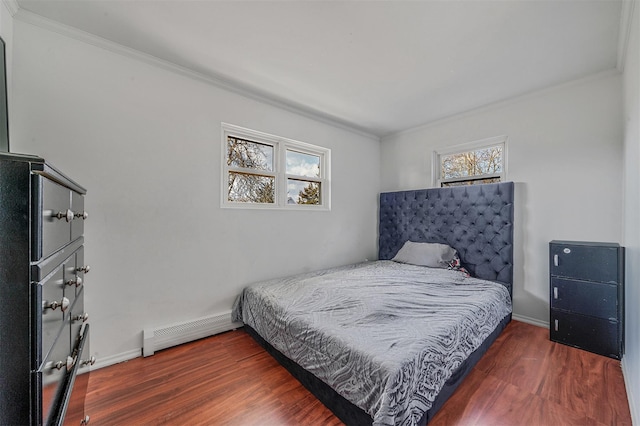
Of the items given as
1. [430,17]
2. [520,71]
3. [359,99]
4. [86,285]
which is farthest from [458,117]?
[86,285]

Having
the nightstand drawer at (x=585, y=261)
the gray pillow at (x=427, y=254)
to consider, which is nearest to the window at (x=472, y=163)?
the gray pillow at (x=427, y=254)

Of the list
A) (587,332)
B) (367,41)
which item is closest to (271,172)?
(367,41)

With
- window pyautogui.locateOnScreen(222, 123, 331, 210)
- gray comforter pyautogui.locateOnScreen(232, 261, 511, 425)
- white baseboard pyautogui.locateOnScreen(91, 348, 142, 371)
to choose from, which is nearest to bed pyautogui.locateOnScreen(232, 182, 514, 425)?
gray comforter pyautogui.locateOnScreen(232, 261, 511, 425)

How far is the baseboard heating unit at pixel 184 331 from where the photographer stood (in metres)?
2.06

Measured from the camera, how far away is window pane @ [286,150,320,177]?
124 inches

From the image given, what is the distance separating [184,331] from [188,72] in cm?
228

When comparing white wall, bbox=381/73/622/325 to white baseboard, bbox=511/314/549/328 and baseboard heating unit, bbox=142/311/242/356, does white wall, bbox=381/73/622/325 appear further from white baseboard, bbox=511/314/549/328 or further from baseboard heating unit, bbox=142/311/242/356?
baseboard heating unit, bbox=142/311/242/356

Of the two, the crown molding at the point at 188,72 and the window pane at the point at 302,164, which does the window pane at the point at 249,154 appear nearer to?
the window pane at the point at 302,164

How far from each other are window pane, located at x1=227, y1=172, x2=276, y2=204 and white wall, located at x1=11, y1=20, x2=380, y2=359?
0.19 m

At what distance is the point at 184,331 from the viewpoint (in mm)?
2225

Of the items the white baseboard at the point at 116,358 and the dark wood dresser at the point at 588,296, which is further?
the dark wood dresser at the point at 588,296

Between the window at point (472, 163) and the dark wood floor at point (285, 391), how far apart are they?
1.85 metres

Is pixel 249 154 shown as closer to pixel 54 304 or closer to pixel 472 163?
pixel 54 304

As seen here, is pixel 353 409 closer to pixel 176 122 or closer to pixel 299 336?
pixel 299 336
